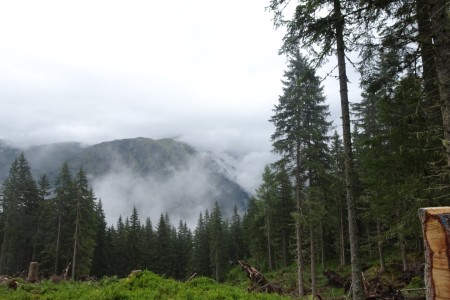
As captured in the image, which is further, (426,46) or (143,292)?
(143,292)

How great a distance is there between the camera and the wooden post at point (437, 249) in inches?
98.8

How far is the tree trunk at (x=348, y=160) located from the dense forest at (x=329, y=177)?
36 millimetres

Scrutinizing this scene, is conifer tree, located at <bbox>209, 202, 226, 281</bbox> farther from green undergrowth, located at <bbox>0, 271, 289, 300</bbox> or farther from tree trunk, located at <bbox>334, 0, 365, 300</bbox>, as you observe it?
tree trunk, located at <bbox>334, 0, 365, 300</bbox>

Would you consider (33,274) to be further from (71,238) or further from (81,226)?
(71,238)

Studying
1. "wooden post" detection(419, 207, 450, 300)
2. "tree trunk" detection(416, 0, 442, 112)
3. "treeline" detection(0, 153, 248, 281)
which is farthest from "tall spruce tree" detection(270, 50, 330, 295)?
"treeline" detection(0, 153, 248, 281)

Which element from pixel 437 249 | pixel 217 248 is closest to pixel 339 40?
pixel 437 249

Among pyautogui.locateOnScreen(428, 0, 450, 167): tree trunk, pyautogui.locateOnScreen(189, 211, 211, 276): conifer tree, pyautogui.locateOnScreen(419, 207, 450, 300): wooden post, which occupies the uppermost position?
pyautogui.locateOnScreen(428, 0, 450, 167): tree trunk

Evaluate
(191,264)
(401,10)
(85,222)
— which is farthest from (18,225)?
(401,10)

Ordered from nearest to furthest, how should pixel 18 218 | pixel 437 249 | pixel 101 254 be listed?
pixel 437 249 < pixel 18 218 < pixel 101 254

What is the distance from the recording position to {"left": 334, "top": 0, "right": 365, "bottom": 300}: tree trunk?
1084 centimetres

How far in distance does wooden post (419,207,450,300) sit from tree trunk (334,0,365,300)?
901 cm

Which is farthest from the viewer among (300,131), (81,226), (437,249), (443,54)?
(81,226)

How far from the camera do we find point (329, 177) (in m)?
27.1

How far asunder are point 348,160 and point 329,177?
16.3 m
